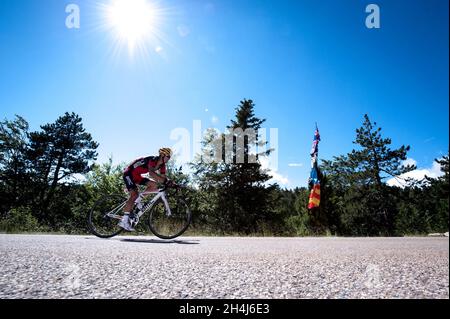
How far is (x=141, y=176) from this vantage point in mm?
6242

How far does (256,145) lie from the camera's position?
91.9 ft

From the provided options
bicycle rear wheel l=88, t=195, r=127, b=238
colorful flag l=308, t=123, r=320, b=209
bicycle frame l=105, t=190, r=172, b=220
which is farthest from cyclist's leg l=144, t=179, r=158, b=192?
colorful flag l=308, t=123, r=320, b=209

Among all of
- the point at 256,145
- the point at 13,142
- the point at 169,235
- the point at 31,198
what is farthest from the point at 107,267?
the point at 31,198

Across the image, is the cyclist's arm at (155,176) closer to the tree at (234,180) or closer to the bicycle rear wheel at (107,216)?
the bicycle rear wheel at (107,216)

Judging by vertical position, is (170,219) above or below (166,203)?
below

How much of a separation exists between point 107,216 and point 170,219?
171cm

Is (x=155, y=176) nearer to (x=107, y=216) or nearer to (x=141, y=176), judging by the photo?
(x=141, y=176)

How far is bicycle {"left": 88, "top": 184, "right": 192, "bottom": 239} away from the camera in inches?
245

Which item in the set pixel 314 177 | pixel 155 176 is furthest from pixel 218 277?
pixel 314 177

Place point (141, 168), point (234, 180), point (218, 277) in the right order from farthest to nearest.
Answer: point (234, 180)
point (141, 168)
point (218, 277)

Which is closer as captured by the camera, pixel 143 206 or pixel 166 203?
pixel 166 203
